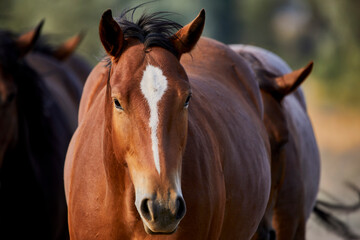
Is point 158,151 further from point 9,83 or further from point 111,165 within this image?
point 9,83

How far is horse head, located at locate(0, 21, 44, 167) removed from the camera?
4988 mm

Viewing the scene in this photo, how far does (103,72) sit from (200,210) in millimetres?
1190

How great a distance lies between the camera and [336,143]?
13.7 m

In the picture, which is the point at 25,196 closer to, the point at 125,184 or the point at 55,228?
the point at 55,228

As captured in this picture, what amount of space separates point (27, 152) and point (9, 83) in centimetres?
57

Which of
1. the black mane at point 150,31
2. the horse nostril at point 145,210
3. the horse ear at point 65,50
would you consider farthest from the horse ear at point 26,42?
the horse nostril at point 145,210

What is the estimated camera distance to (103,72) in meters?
3.89

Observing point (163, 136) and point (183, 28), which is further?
point (183, 28)

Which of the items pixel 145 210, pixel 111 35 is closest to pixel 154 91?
pixel 111 35

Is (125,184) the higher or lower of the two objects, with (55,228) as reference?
higher

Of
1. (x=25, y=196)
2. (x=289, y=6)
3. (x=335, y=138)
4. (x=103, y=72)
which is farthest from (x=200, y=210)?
(x=289, y=6)

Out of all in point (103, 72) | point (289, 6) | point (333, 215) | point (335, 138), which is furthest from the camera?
point (289, 6)

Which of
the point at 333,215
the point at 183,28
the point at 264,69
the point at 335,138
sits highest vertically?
the point at 183,28

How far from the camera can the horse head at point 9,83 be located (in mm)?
4988
